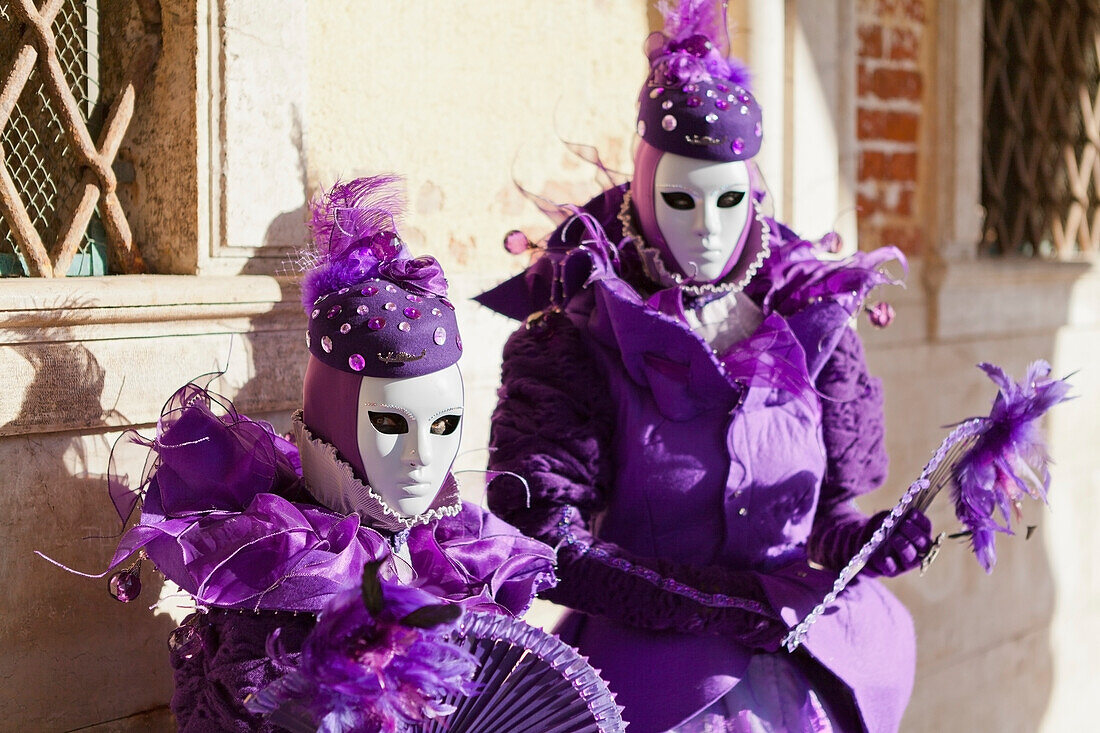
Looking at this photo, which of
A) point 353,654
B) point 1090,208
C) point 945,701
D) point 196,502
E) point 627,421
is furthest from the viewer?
point 1090,208

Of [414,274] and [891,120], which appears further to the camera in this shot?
[891,120]

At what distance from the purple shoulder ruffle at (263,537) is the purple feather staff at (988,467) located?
583 mm

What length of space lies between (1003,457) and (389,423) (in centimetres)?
106

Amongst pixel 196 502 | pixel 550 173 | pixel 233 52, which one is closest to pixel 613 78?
pixel 550 173

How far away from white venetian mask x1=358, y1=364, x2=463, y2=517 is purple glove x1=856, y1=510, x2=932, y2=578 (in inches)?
34.0

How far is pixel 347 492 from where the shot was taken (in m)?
1.84

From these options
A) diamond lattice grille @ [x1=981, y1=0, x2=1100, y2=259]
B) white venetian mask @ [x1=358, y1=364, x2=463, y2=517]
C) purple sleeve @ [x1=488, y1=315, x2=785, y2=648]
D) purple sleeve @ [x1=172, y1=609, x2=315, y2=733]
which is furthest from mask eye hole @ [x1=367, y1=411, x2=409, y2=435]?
diamond lattice grille @ [x1=981, y1=0, x2=1100, y2=259]

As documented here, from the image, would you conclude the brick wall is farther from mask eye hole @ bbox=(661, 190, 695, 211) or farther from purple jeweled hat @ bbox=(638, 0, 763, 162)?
mask eye hole @ bbox=(661, 190, 695, 211)

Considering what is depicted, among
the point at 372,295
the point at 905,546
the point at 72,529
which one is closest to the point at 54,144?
the point at 72,529

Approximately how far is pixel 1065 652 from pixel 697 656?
10.8ft

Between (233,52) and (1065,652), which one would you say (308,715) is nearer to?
(233,52)

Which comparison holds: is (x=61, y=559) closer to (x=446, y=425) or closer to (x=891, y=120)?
A: (x=446, y=425)

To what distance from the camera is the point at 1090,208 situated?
488cm

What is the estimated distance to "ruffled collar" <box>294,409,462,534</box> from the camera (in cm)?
184
